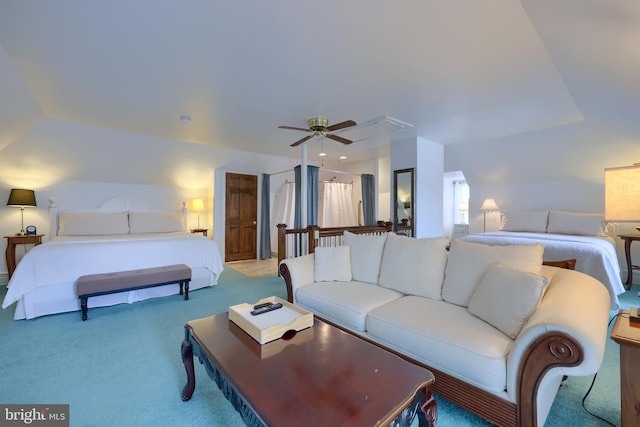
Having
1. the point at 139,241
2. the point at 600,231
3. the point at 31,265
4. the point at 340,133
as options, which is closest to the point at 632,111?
the point at 600,231

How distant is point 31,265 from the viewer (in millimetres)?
2893

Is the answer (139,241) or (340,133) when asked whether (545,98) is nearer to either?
(340,133)

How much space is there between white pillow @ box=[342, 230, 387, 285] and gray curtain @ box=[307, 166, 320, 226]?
2.10 metres

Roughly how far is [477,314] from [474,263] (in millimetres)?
400

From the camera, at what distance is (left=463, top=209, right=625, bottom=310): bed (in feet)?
10.4

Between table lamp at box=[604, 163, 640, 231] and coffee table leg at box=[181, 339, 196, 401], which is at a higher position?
table lamp at box=[604, 163, 640, 231]

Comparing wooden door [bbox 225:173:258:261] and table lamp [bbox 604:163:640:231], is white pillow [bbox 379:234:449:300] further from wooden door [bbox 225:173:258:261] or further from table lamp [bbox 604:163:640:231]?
wooden door [bbox 225:173:258:261]

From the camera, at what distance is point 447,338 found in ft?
4.92

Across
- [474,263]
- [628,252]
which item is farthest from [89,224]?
[628,252]

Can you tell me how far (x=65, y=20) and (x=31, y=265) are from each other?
2570 millimetres

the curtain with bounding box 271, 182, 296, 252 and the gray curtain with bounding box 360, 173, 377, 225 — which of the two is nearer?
the gray curtain with bounding box 360, 173, 377, 225

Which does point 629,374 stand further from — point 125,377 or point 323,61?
point 125,377

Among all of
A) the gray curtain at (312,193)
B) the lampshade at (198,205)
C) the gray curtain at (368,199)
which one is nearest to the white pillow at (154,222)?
the lampshade at (198,205)

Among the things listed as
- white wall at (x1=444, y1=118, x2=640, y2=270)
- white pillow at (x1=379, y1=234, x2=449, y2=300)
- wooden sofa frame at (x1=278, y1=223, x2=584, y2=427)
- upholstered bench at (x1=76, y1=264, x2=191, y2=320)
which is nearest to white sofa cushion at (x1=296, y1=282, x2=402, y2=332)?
white pillow at (x1=379, y1=234, x2=449, y2=300)
